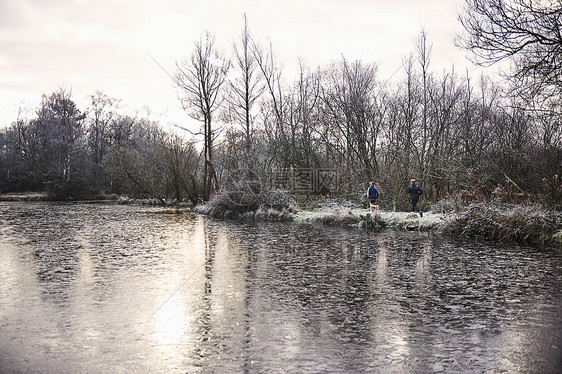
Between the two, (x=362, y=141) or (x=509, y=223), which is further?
(x=362, y=141)

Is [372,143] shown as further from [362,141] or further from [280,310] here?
[280,310]

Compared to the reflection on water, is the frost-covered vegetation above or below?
above

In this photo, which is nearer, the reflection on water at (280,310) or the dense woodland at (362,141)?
the reflection on water at (280,310)

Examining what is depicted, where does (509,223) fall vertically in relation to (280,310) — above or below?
above

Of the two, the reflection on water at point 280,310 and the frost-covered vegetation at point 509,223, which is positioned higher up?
the frost-covered vegetation at point 509,223

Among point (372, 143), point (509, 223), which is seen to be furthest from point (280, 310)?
point (372, 143)

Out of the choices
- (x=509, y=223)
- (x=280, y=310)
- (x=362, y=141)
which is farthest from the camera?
(x=362, y=141)

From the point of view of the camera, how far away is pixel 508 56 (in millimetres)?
12586

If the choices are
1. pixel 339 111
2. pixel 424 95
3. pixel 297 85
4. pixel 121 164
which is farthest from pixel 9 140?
pixel 424 95

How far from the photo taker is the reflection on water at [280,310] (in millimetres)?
4664

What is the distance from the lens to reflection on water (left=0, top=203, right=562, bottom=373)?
4664 mm

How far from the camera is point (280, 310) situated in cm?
657

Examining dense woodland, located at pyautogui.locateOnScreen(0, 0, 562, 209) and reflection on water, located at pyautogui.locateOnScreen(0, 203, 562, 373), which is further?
dense woodland, located at pyautogui.locateOnScreen(0, 0, 562, 209)

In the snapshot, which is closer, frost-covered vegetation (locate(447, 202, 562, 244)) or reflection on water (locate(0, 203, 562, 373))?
reflection on water (locate(0, 203, 562, 373))
